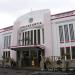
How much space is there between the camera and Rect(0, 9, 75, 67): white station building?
2252cm

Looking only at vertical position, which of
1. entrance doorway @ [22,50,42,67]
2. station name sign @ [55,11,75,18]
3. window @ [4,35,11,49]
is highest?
station name sign @ [55,11,75,18]

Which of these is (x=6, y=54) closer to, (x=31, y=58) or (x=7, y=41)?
(x=7, y=41)

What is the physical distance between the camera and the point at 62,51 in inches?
898

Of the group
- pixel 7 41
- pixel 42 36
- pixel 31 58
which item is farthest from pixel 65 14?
pixel 7 41

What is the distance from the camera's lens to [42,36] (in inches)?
977

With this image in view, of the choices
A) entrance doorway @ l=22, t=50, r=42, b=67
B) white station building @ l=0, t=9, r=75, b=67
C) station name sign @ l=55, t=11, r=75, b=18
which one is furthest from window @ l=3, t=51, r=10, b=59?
station name sign @ l=55, t=11, r=75, b=18

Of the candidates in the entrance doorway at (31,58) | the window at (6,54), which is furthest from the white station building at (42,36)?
the window at (6,54)

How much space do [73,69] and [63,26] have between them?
626 centimetres

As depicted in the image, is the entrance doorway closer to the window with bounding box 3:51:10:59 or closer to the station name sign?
the window with bounding box 3:51:10:59

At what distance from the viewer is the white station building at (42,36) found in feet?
73.9

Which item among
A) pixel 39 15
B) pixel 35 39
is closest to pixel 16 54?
pixel 35 39

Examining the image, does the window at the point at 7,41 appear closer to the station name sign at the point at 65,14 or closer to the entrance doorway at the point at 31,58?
the entrance doorway at the point at 31,58

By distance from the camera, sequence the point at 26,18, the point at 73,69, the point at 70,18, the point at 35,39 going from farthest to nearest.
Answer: the point at 26,18 → the point at 35,39 → the point at 70,18 → the point at 73,69

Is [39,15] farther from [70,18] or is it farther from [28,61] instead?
[28,61]
